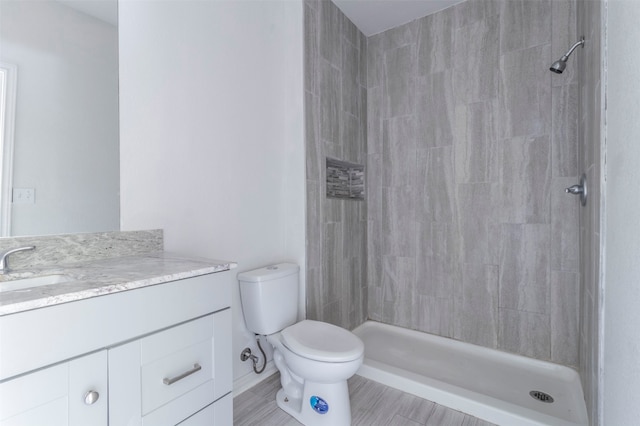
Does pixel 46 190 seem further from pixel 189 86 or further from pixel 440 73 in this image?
pixel 440 73

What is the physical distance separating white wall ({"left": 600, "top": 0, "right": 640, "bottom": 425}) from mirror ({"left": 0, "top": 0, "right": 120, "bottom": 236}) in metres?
1.70

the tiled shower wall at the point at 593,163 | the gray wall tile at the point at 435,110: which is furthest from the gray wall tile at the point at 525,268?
the gray wall tile at the point at 435,110

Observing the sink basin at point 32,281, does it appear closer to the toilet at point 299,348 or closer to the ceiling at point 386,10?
the toilet at point 299,348

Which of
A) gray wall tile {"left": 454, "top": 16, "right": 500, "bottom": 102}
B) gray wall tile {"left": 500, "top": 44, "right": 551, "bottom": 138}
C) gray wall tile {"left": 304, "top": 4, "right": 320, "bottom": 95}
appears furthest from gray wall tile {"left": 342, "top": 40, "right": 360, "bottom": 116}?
gray wall tile {"left": 500, "top": 44, "right": 551, "bottom": 138}

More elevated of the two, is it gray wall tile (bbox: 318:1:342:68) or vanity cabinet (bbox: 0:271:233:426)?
gray wall tile (bbox: 318:1:342:68)

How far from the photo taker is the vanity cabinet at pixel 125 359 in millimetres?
658

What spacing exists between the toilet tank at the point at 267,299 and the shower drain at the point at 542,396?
1.50m

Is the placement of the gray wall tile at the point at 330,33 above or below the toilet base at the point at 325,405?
above

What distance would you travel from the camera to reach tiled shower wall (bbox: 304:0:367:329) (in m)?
2.13

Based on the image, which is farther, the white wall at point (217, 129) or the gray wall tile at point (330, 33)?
the gray wall tile at point (330, 33)

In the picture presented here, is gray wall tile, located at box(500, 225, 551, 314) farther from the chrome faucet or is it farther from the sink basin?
the chrome faucet

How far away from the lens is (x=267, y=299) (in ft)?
5.67

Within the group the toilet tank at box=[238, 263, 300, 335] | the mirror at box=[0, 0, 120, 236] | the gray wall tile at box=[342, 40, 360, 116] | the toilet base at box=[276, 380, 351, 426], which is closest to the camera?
the mirror at box=[0, 0, 120, 236]

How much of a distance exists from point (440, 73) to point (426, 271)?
1.61m
